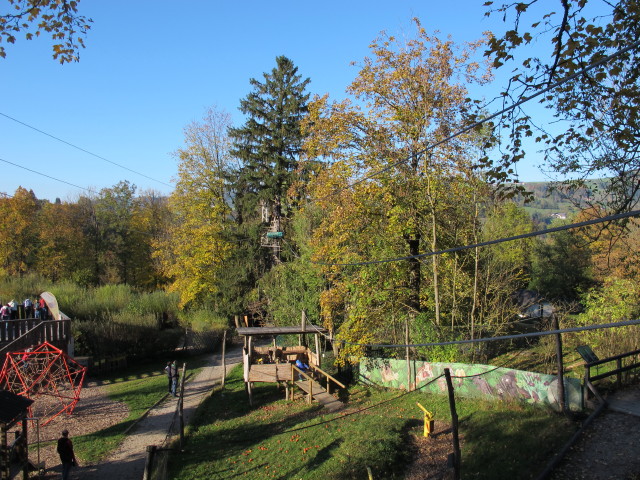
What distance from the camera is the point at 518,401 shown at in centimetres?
1261

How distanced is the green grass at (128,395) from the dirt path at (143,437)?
39 cm

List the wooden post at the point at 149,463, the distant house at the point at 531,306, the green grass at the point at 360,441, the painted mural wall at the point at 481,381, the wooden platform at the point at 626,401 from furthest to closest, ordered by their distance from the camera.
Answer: the distant house at the point at 531,306, the painted mural wall at the point at 481,381, the wooden platform at the point at 626,401, the green grass at the point at 360,441, the wooden post at the point at 149,463

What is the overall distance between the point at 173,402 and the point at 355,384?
7.45 meters

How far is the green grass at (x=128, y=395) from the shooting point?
13930mm

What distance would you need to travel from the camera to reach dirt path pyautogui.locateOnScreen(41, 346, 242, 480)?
479 inches

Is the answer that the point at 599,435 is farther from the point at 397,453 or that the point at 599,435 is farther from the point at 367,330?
the point at 367,330

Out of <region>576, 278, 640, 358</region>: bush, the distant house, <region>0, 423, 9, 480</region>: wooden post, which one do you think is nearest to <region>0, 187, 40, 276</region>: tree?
<region>0, 423, 9, 480</region>: wooden post

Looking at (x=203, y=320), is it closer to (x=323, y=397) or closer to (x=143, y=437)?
(x=323, y=397)

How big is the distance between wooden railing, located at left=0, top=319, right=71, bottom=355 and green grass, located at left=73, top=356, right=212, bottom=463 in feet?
10.6

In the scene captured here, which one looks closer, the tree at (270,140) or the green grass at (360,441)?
the green grass at (360,441)

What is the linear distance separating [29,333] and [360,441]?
15.3 m

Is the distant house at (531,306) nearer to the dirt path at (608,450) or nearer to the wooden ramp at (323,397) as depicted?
the dirt path at (608,450)

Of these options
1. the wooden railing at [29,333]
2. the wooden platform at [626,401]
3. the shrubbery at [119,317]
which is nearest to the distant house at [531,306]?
the wooden platform at [626,401]

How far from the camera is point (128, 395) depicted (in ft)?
66.5
